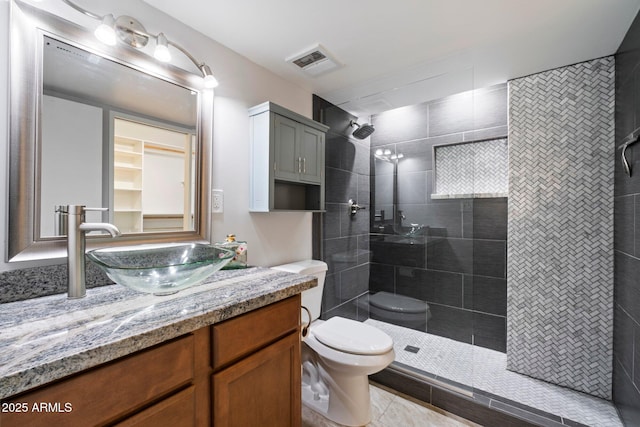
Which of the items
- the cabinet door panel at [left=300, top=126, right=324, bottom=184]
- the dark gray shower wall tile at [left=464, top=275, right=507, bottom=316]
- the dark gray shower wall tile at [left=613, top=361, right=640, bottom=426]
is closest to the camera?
the dark gray shower wall tile at [left=613, top=361, right=640, bottom=426]

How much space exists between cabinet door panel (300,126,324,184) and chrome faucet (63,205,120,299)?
4.13ft

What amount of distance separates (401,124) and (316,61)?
1.12m

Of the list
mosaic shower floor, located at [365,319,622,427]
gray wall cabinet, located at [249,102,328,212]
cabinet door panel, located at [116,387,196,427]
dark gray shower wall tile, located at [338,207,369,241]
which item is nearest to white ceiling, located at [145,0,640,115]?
gray wall cabinet, located at [249,102,328,212]

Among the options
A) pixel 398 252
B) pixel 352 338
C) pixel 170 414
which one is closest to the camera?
pixel 170 414

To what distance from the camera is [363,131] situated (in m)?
2.67

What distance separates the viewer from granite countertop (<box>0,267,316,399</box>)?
0.56 meters

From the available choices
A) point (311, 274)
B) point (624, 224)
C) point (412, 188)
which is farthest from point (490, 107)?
point (311, 274)

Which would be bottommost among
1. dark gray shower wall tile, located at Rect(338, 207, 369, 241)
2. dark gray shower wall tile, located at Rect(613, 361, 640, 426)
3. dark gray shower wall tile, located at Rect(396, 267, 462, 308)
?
dark gray shower wall tile, located at Rect(613, 361, 640, 426)

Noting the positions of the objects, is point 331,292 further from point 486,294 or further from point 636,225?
point 636,225

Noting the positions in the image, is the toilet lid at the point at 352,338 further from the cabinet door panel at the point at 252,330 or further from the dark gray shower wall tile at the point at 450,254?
the dark gray shower wall tile at the point at 450,254

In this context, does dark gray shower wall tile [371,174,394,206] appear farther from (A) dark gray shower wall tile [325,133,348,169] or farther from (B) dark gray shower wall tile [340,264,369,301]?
(B) dark gray shower wall tile [340,264,369,301]

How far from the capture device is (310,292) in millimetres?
1907

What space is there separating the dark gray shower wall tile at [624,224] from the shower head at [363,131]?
1795 millimetres

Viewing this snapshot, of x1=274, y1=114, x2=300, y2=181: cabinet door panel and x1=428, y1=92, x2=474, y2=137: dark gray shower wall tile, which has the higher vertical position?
x1=428, y1=92, x2=474, y2=137: dark gray shower wall tile
